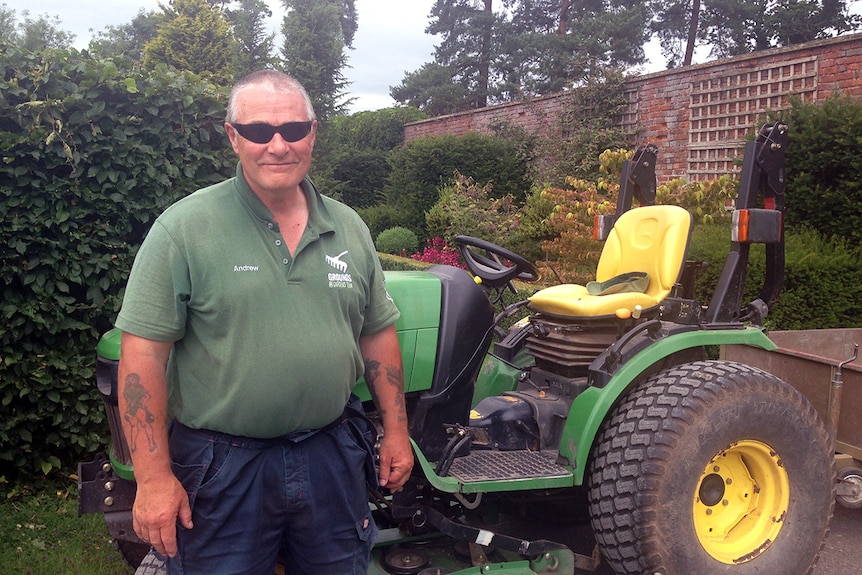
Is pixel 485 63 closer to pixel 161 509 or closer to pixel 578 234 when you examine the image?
pixel 578 234

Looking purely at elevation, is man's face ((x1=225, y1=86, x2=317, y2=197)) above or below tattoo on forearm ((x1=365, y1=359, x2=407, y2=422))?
above

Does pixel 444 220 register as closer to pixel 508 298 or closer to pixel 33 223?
pixel 508 298

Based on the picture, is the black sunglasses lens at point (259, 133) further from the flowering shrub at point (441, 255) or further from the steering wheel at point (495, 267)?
the flowering shrub at point (441, 255)

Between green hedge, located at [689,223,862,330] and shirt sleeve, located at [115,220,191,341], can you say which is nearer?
shirt sleeve, located at [115,220,191,341]

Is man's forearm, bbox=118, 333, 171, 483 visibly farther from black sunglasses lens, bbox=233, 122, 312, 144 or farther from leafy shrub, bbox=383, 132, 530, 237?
leafy shrub, bbox=383, 132, 530, 237

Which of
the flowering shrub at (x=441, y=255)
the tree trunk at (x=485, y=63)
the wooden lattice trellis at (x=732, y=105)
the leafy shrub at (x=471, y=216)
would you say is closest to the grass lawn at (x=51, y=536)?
the flowering shrub at (x=441, y=255)

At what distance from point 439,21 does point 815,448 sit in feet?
97.7

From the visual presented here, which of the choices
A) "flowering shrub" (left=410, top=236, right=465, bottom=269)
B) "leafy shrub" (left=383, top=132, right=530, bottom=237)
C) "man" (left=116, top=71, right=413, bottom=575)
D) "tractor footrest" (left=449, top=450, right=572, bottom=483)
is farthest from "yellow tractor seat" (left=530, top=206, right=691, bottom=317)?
"leafy shrub" (left=383, top=132, right=530, bottom=237)

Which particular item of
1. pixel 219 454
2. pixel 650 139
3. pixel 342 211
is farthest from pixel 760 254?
pixel 650 139

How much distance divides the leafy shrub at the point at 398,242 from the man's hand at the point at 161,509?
10.2 metres

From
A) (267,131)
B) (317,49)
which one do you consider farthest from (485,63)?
(267,131)

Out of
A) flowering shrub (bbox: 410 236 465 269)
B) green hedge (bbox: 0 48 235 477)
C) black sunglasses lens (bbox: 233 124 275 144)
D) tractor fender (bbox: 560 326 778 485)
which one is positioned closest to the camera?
black sunglasses lens (bbox: 233 124 275 144)

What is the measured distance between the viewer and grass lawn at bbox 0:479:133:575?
10.1 feet

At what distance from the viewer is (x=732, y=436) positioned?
2.65 meters
